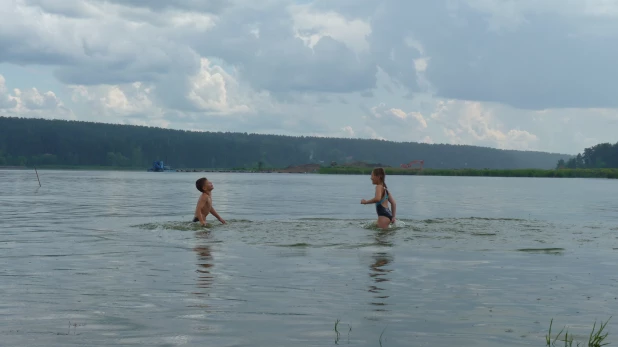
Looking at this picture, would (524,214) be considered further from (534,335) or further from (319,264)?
(534,335)

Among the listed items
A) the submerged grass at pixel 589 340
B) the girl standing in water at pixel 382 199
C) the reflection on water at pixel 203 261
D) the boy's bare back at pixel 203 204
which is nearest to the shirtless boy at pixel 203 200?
the boy's bare back at pixel 203 204

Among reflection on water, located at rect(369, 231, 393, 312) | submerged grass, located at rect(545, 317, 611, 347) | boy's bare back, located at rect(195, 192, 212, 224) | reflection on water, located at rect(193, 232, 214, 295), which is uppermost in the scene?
boy's bare back, located at rect(195, 192, 212, 224)

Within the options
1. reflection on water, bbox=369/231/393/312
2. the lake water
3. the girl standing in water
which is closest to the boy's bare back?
the lake water

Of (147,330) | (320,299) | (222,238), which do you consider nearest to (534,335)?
(320,299)

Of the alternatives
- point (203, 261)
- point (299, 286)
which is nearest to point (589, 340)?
point (299, 286)

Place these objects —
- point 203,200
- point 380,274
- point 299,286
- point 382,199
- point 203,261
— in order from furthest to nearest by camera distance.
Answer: point 203,200 → point 382,199 → point 203,261 → point 380,274 → point 299,286

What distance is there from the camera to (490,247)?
2058 centimetres

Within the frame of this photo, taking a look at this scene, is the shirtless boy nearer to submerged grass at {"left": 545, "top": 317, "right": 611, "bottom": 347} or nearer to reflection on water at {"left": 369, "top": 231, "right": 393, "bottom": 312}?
reflection on water at {"left": 369, "top": 231, "right": 393, "bottom": 312}

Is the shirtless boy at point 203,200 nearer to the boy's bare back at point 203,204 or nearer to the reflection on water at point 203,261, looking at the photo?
the boy's bare back at point 203,204

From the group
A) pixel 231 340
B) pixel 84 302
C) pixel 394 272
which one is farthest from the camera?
pixel 394 272

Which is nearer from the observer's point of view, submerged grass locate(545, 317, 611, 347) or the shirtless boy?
submerged grass locate(545, 317, 611, 347)

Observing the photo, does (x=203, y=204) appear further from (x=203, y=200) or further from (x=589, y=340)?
(x=589, y=340)

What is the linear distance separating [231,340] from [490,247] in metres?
12.9

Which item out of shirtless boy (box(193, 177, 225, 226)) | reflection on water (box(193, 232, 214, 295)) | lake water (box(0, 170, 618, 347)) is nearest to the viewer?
lake water (box(0, 170, 618, 347))
